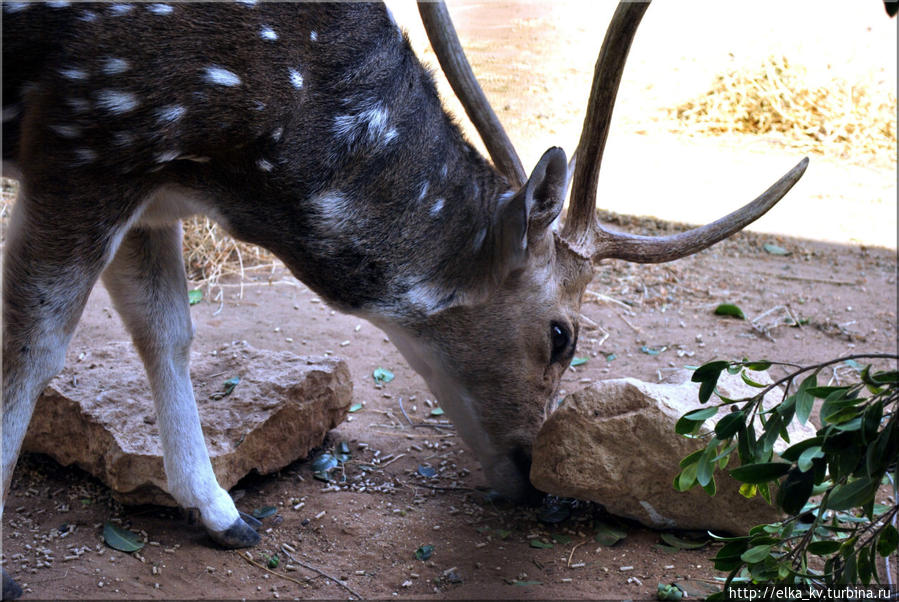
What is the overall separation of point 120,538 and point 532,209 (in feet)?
5.35

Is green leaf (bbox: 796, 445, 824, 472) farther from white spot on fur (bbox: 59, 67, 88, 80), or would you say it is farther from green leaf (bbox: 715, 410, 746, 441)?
white spot on fur (bbox: 59, 67, 88, 80)

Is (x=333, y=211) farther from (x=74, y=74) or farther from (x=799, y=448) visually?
(x=799, y=448)

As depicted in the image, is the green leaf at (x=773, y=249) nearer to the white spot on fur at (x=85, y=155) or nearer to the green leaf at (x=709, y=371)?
the green leaf at (x=709, y=371)

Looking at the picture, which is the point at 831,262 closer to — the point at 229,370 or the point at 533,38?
the point at 533,38

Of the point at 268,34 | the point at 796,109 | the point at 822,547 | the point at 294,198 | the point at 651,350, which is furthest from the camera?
the point at 796,109

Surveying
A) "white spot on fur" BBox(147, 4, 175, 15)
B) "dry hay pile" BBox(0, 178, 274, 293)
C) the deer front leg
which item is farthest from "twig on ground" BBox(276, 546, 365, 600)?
"dry hay pile" BBox(0, 178, 274, 293)

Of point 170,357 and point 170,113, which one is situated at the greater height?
point 170,113

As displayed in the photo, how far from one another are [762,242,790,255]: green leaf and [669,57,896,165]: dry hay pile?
2.24 metres

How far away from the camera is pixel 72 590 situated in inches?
99.1

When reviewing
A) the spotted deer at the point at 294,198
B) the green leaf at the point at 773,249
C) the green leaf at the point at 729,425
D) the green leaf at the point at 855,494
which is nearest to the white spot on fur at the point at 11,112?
the spotted deer at the point at 294,198

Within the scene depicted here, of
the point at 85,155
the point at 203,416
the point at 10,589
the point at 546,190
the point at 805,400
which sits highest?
the point at 85,155

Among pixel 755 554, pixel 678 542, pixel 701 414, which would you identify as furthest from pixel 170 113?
pixel 678 542

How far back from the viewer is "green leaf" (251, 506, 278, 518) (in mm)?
3049

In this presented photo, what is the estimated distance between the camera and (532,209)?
274 centimetres
